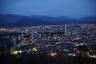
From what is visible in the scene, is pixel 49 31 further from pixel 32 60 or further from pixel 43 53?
pixel 32 60

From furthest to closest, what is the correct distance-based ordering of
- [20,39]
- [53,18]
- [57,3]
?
[57,3] < [53,18] < [20,39]

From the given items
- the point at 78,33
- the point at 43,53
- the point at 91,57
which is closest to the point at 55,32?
the point at 78,33

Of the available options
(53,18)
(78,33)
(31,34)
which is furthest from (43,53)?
(53,18)

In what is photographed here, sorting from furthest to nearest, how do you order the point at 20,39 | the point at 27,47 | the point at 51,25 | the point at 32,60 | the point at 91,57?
the point at 51,25, the point at 20,39, the point at 27,47, the point at 91,57, the point at 32,60

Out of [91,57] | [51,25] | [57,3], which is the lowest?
[91,57]

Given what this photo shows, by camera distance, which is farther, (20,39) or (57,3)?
(57,3)

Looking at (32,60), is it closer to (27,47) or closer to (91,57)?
(27,47)

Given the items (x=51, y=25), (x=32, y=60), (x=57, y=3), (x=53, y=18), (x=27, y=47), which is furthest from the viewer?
(x=57, y=3)

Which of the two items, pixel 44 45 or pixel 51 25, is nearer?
pixel 44 45

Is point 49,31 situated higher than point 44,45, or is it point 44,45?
point 49,31
